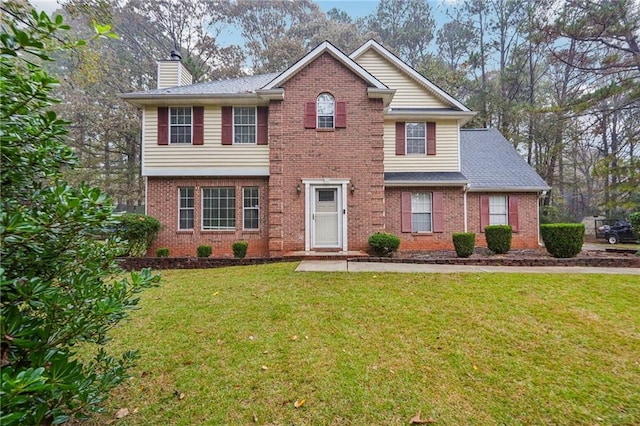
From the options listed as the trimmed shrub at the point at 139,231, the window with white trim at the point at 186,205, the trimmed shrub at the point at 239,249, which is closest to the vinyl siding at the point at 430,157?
the trimmed shrub at the point at 239,249

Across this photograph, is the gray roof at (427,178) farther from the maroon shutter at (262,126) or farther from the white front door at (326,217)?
the maroon shutter at (262,126)

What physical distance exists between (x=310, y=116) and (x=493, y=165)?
28.2 ft

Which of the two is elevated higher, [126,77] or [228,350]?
[126,77]

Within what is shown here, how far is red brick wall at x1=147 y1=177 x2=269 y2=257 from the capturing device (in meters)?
10.8

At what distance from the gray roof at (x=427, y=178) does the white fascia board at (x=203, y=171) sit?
4.80 metres

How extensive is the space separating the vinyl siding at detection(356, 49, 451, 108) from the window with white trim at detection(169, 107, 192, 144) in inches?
286

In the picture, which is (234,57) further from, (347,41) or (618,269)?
(618,269)

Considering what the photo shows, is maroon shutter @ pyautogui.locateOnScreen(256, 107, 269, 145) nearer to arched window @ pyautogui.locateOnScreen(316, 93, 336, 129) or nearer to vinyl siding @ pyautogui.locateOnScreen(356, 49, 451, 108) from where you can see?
arched window @ pyautogui.locateOnScreen(316, 93, 336, 129)

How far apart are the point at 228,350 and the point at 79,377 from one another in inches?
77.5

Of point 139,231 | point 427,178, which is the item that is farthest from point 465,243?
point 139,231

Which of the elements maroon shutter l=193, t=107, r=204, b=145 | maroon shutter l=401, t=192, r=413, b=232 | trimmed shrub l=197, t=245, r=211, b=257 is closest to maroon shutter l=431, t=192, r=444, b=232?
maroon shutter l=401, t=192, r=413, b=232

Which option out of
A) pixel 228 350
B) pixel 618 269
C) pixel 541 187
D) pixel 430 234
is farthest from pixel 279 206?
pixel 541 187

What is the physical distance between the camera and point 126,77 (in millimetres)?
23938

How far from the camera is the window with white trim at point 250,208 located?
36.0 ft
